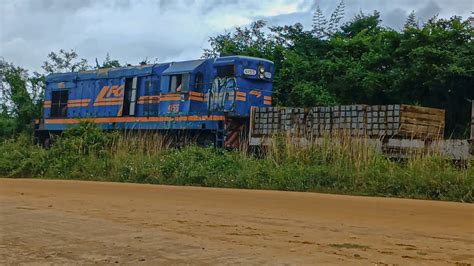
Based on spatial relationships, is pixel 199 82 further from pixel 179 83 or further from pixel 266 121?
pixel 266 121

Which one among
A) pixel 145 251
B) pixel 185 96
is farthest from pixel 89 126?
pixel 145 251

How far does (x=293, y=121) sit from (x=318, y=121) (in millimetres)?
973

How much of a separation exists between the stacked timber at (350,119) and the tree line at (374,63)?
3.58 m

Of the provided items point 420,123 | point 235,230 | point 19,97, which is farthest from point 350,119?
point 19,97

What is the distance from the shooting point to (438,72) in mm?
18141

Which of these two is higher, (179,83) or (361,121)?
(179,83)

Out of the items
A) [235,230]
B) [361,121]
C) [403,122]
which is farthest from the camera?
[361,121]

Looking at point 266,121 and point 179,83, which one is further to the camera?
point 179,83

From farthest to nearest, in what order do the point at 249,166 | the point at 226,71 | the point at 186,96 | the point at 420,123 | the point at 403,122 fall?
1. the point at 186,96
2. the point at 226,71
3. the point at 420,123
4. the point at 249,166
5. the point at 403,122

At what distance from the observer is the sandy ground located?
5.56 meters

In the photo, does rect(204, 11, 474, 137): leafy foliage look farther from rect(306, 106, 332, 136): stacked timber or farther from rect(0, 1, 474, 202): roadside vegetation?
rect(306, 106, 332, 136): stacked timber

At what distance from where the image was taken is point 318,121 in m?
16.9

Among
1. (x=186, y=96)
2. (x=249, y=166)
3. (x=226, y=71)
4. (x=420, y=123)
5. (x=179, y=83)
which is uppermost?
(x=226, y=71)

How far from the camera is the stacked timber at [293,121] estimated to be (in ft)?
56.0
